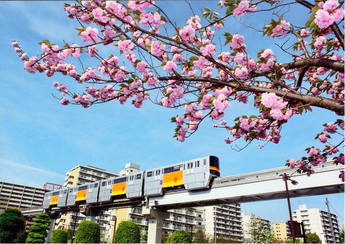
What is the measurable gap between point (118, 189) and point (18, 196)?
298 feet

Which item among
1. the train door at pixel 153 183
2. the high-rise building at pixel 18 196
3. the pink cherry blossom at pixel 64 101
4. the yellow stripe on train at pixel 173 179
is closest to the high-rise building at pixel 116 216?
the train door at pixel 153 183

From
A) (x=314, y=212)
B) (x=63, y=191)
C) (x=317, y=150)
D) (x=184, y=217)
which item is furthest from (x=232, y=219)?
(x=317, y=150)

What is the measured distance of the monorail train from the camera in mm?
22531

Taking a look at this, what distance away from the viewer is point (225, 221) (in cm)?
7662

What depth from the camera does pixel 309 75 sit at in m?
5.59

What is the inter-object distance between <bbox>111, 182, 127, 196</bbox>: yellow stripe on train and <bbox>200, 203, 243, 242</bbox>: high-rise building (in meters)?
44.6

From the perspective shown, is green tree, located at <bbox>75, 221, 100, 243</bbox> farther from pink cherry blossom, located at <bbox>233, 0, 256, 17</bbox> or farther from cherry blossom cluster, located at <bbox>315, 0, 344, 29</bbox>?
cherry blossom cluster, located at <bbox>315, 0, 344, 29</bbox>

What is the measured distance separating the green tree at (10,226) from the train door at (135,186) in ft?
56.3

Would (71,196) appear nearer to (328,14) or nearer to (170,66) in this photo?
(170,66)

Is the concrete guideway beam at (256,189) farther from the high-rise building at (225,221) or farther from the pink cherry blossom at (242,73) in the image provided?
the high-rise building at (225,221)

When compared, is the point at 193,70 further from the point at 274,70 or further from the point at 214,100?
the point at 274,70

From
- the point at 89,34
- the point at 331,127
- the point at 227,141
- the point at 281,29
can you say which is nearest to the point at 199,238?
the point at 227,141

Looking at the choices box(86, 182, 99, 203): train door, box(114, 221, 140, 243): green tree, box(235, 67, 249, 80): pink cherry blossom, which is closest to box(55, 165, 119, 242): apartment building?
box(86, 182, 99, 203): train door

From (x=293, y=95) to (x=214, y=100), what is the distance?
1.09 m
